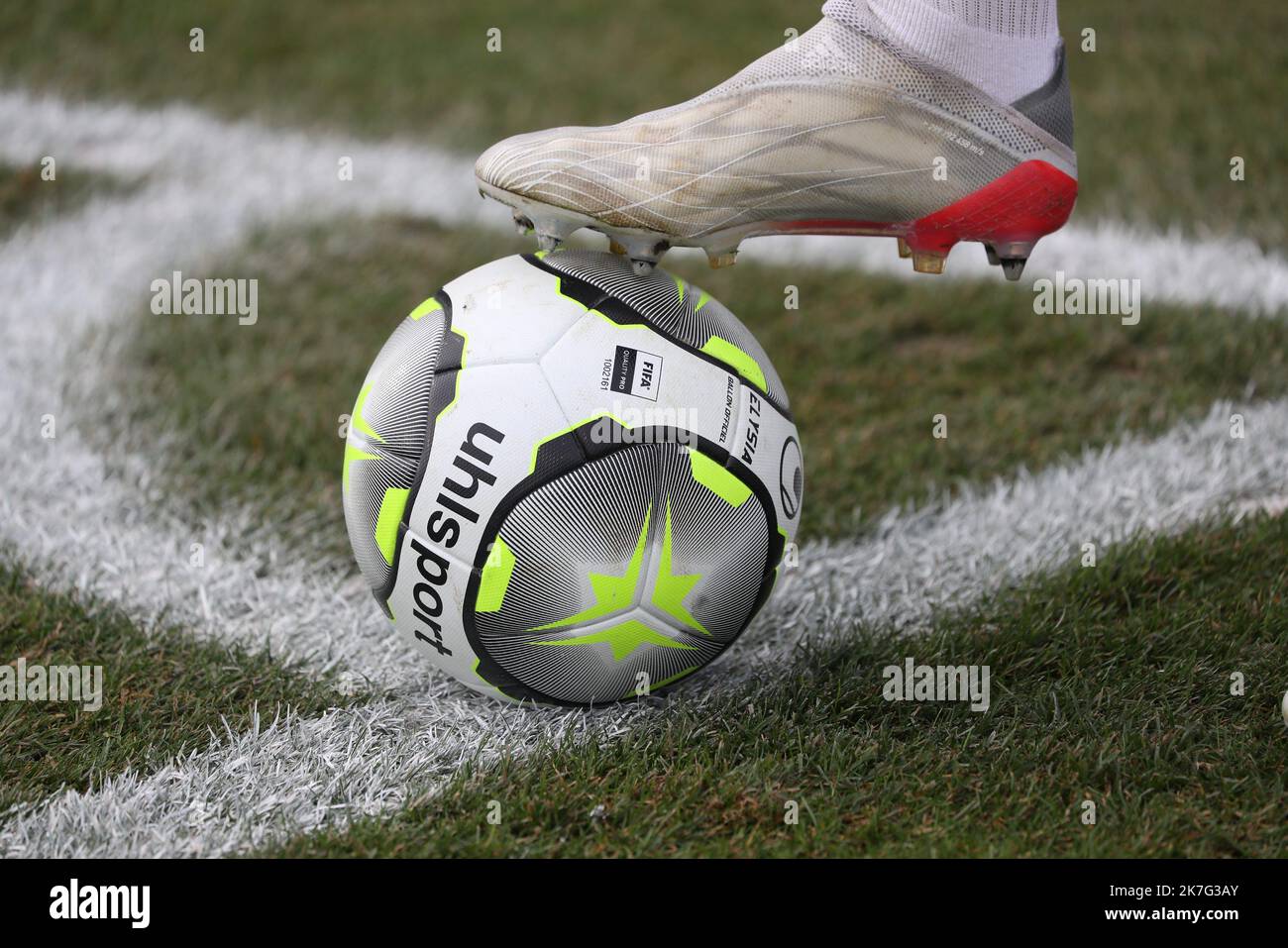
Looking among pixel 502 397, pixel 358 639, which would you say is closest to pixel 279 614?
pixel 358 639

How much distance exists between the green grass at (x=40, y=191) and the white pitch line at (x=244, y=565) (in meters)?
0.10

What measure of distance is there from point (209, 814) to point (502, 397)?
988mm

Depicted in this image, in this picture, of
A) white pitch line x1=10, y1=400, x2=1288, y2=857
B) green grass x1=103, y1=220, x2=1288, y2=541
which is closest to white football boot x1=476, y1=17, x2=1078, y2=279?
white pitch line x1=10, y1=400, x2=1288, y2=857

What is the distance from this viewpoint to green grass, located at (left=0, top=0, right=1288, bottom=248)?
5906mm

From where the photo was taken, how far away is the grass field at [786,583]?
2.51 metres

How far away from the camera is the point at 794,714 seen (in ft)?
9.05

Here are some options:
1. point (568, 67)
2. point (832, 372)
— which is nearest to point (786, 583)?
point (832, 372)

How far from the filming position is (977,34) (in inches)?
108

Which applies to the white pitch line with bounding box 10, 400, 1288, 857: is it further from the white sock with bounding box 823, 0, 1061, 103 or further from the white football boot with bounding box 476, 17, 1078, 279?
the white sock with bounding box 823, 0, 1061, 103

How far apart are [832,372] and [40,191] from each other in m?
3.58

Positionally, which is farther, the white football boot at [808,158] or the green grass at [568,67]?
the green grass at [568,67]

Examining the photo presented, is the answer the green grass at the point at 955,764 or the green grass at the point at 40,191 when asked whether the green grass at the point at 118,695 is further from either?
the green grass at the point at 40,191

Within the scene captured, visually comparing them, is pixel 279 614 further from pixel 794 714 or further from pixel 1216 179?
pixel 1216 179

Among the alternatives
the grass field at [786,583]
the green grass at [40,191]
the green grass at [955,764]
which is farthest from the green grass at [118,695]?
the green grass at [40,191]
